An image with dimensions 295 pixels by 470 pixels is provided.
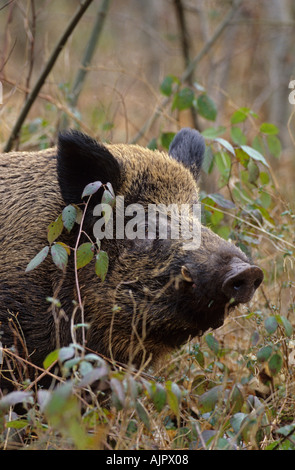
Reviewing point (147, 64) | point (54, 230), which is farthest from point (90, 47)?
point (147, 64)

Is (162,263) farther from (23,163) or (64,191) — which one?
(23,163)

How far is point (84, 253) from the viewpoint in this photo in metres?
3.23

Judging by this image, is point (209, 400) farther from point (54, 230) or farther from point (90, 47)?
point (90, 47)

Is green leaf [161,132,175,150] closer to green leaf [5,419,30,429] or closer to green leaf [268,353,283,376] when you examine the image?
green leaf [268,353,283,376]

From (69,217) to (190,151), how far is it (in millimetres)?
1351

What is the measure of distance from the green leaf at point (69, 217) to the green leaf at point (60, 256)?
15cm

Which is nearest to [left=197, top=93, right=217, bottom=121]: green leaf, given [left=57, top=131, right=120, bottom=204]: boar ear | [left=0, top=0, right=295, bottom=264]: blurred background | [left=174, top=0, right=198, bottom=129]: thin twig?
[left=0, top=0, right=295, bottom=264]: blurred background

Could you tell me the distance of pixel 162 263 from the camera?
345cm

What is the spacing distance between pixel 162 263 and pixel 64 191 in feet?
2.37

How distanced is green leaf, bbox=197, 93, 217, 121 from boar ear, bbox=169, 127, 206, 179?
1343mm

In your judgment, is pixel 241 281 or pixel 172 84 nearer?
pixel 241 281

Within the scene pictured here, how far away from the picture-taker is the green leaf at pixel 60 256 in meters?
3.10

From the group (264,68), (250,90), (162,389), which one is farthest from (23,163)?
(264,68)

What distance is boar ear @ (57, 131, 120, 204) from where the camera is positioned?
3.53 metres
